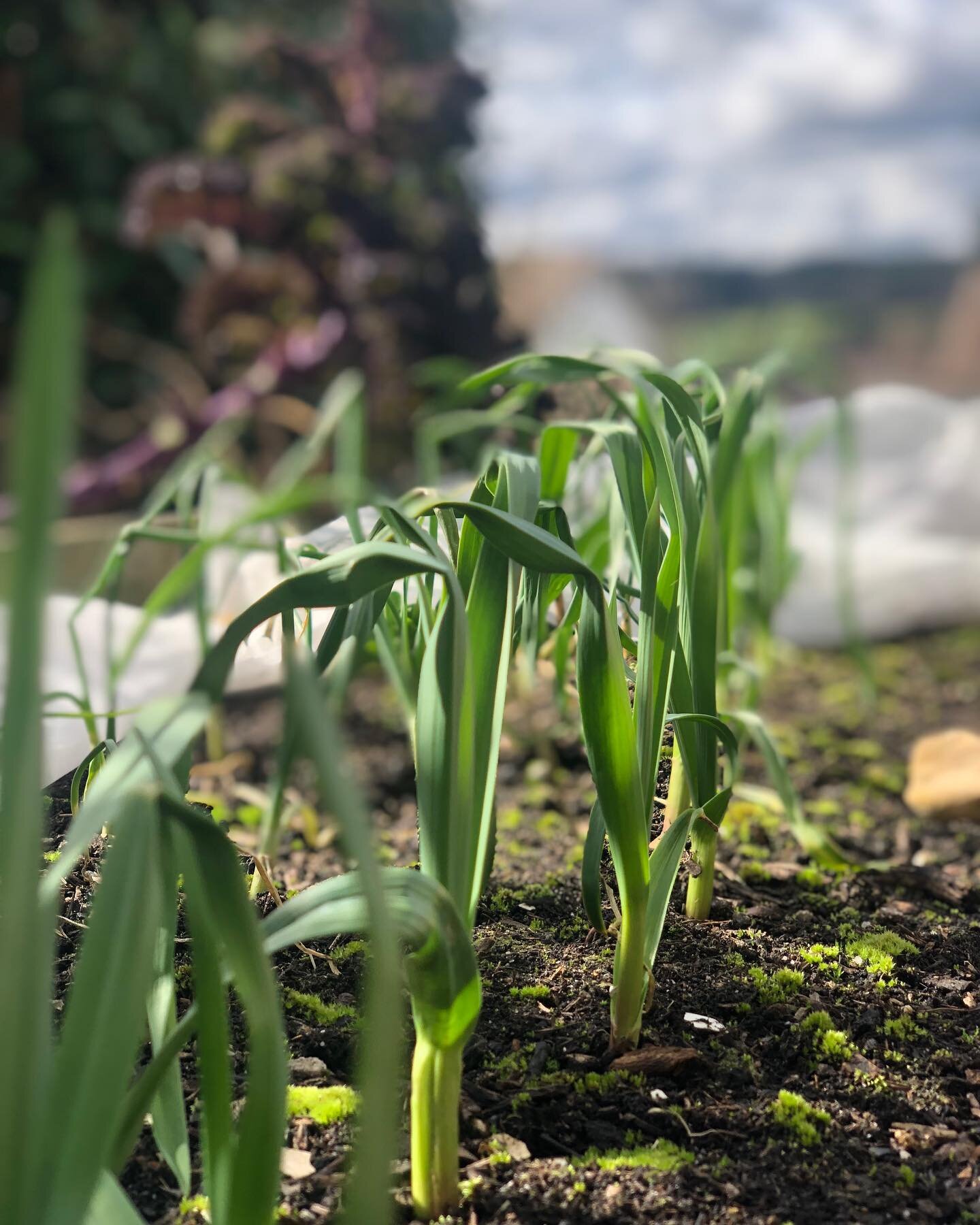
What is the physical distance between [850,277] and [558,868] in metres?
4.68

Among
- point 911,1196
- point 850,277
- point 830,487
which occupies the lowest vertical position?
point 911,1196

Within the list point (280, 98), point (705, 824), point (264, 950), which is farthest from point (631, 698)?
point (280, 98)

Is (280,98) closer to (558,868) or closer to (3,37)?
(3,37)

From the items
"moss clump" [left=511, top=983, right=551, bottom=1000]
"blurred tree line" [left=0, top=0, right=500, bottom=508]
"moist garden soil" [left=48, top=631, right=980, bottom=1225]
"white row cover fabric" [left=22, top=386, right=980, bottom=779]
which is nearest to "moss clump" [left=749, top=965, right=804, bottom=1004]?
"moist garden soil" [left=48, top=631, right=980, bottom=1225]

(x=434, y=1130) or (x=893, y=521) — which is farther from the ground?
(x=893, y=521)

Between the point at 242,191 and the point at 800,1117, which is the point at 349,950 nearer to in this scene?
the point at 800,1117

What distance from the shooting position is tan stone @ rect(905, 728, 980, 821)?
991 millimetres

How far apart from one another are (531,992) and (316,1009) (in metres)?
0.10

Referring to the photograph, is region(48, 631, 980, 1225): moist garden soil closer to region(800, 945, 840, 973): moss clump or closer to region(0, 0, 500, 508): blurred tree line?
region(800, 945, 840, 973): moss clump

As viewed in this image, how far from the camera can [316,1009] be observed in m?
0.51

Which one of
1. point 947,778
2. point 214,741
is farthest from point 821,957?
point 214,741

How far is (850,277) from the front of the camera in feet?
15.9

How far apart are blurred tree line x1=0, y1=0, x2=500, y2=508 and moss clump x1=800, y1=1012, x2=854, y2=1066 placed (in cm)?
132

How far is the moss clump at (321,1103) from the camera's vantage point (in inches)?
18.3
